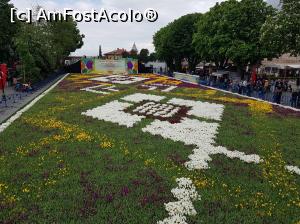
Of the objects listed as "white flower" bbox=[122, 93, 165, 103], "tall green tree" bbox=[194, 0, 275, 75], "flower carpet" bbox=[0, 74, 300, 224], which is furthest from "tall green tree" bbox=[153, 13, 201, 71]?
"flower carpet" bbox=[0, 74, 300, 224]

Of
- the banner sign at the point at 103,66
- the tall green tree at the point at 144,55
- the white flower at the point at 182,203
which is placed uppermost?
the tall green tree at the point at 144,55

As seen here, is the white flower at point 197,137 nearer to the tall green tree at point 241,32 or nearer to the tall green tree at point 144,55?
the tall green tree at point 241,32

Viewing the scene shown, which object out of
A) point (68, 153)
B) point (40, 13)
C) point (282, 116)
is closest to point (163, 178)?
point (68, 153)

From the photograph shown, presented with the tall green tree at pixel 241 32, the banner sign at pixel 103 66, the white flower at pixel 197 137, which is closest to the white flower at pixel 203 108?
the white flower at pixel 197 137

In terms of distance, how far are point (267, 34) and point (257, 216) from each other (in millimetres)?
25408

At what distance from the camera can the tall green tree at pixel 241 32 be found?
42062 mm

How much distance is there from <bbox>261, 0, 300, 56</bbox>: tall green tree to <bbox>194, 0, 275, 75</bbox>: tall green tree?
1086cm

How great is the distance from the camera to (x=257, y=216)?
8.60 meters

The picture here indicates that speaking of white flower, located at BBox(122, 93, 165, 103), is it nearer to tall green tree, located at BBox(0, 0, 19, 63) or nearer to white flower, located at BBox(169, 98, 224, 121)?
white flower, located at BBox(169, 98, 224, 121)

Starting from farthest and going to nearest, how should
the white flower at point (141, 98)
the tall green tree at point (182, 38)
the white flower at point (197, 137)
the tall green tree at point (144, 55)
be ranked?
the tall green tree at point (144, 55) → the tall green tree at point (182, 38) → the white flower at point (141, 98) → the white flower at point (197, 137)

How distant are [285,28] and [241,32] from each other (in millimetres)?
15475

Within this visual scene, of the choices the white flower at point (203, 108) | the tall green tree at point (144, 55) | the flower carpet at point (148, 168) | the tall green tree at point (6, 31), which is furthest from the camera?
the tall green tree at point (144, 55)

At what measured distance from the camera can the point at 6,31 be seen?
48.0 m

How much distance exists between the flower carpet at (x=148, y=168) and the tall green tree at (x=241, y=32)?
2239cm
